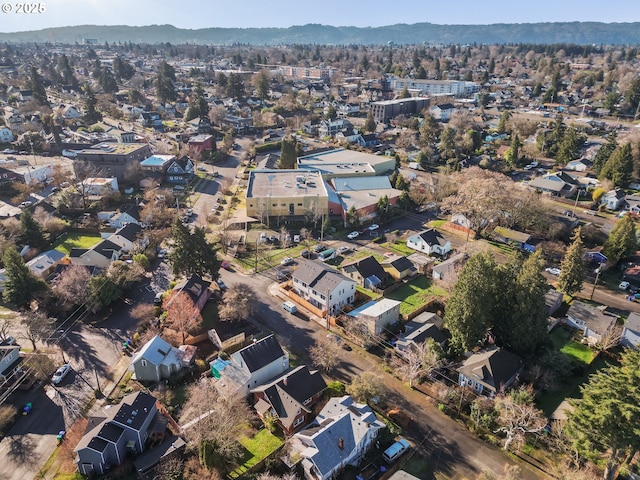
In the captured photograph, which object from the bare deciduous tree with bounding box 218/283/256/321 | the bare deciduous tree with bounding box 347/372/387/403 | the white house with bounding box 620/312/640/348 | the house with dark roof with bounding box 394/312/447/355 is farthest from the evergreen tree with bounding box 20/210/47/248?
the white house with bounding box 620/312/640/348

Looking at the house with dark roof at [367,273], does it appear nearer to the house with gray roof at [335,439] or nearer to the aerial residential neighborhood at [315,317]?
the aerial residential neighborhood at [315,317]

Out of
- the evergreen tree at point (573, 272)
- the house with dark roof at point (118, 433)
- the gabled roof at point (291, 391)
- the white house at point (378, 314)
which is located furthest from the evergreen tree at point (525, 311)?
the house with dark roof at point (118, 433)

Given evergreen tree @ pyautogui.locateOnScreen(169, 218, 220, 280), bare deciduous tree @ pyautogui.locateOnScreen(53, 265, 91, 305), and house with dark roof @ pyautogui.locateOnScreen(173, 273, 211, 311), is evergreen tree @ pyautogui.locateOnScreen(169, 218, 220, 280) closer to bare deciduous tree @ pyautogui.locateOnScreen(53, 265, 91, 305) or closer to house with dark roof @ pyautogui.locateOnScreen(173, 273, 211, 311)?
house with dark roof @ pyautogui.locateOnScreen(173, 273, 211, 311)

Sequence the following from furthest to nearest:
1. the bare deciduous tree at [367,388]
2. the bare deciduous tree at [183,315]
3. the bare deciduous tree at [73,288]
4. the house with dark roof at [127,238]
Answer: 1. the house with dark roof at [127,238]
2. the bare deciduous tree at [73,288]
3. the bare deciduous tree at [183,315]
4. the bare deciduous tree at [367,388]

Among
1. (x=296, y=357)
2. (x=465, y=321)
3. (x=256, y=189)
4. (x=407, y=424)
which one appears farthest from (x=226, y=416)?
(x=256, y=189)

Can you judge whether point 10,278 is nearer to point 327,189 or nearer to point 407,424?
point 407,424

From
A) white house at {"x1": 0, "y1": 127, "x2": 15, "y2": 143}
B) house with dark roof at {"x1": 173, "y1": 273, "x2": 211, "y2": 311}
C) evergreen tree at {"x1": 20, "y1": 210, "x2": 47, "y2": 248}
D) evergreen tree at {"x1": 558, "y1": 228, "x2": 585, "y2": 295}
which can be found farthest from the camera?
white house at {"x1": 0, "y1": 127, "x2": 15, "y2": 143}
